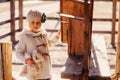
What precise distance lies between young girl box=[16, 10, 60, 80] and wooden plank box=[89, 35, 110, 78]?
0.70m

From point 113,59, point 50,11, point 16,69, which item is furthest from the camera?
point 50,11

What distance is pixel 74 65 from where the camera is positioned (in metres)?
4.72

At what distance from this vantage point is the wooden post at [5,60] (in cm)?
337

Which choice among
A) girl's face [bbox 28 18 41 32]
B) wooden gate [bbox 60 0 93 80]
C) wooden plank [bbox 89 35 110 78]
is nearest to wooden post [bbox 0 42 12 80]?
girl's face [bbox 28 18 41 32]

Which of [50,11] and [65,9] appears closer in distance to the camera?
[65,9]

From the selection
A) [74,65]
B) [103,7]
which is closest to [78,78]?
[74,65]

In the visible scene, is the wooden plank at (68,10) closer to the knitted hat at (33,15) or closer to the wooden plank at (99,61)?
the wooden plank at (99,61)

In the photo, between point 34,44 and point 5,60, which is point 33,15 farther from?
point 5,60

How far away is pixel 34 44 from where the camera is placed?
4.03 meters

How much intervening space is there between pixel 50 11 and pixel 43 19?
32.4 ft

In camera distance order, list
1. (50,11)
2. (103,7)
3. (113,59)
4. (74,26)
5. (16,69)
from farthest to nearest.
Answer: (103,7), (50,11), (113,59), (16,69), (74,26)

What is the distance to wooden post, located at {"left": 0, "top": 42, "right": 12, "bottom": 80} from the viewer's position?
337cm

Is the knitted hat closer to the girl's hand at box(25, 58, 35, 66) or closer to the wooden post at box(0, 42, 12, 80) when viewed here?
the girl's hand at box(25, 58, 35, 66)

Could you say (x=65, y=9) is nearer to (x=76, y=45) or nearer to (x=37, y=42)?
(x=76, y=45)
